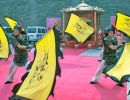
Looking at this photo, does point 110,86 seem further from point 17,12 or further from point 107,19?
point 17,12

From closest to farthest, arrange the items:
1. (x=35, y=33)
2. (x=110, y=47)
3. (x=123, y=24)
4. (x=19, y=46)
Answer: (x=19, y=46), (x=110, y=47), (x=123, y=24), (x=35, y=33)

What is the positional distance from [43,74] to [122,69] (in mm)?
2464

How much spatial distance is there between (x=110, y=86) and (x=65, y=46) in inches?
574

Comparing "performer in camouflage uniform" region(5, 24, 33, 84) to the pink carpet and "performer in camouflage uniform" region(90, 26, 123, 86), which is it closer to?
the pink carpet

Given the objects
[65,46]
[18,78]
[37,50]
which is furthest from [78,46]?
[37,50]

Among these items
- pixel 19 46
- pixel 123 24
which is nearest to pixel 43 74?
pixel 19 46

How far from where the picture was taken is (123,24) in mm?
10992

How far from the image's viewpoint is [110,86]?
33.9ft

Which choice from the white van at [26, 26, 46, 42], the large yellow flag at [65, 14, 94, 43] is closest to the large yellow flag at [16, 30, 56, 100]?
the large yellow flag at [65, 14, 94, 43]

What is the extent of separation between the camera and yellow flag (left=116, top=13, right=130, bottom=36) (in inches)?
426

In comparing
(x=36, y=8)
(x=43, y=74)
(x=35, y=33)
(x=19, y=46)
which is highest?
(x=43, y=74)

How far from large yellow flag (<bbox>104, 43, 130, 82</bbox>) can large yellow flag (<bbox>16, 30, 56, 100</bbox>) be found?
2.16 meters

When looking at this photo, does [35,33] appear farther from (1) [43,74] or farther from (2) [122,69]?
(1) [43,74]

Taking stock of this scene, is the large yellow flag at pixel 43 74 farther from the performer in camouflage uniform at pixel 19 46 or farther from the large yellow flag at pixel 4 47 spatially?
the large yellow flag at pixel 4 47
